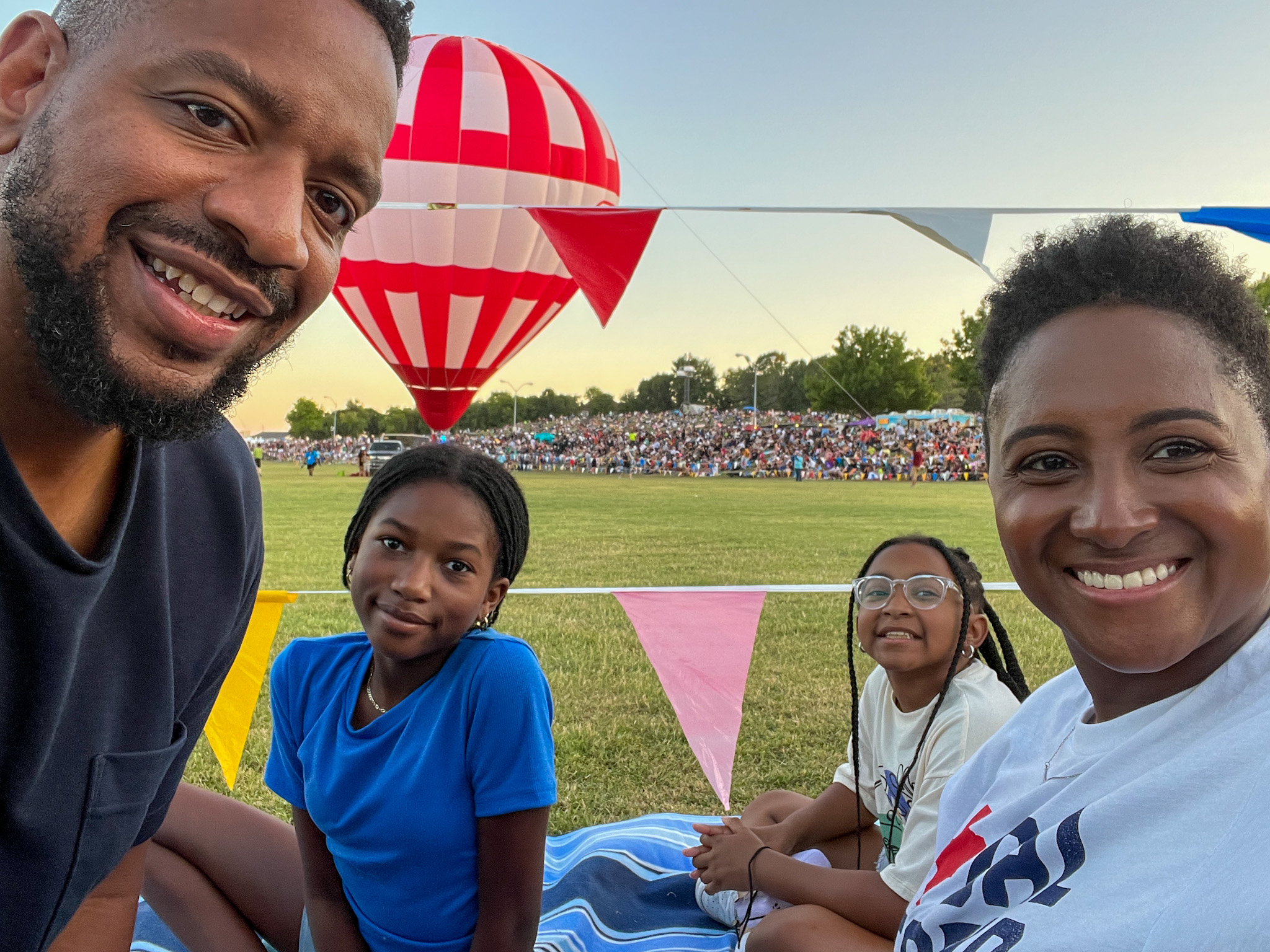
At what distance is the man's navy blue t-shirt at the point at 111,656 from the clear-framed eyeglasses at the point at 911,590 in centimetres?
195

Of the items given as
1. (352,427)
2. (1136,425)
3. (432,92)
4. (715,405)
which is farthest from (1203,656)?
(352,427)

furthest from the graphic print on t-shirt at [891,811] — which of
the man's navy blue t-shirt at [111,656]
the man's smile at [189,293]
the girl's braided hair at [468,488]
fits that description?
the man's smile at [189,293]

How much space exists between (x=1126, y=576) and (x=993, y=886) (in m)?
0.45

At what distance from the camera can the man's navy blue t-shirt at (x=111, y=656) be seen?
129cm

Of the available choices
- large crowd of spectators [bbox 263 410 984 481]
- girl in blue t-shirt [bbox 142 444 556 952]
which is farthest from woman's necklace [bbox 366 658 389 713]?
large crowd of spectators [bbox 263 410 984 481]

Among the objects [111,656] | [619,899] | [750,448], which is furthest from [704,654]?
[750,448]

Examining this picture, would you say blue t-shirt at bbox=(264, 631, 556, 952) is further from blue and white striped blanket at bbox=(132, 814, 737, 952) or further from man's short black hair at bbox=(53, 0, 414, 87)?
man's short black hair at bbox=(53, 0, 414, 87)

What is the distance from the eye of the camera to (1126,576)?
1.16 m

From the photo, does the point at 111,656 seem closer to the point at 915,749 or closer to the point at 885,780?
the point at 915,749

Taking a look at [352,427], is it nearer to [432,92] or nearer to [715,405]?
[715,405]

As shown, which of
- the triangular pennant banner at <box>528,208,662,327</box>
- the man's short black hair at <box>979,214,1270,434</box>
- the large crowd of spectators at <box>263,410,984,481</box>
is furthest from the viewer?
the large crowd of spectators at <box>263,410,984,481</box>

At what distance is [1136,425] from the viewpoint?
44.5 inches

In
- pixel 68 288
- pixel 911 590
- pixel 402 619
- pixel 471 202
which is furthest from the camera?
pixel 471 202

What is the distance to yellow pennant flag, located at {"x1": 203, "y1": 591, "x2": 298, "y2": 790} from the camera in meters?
3.76
